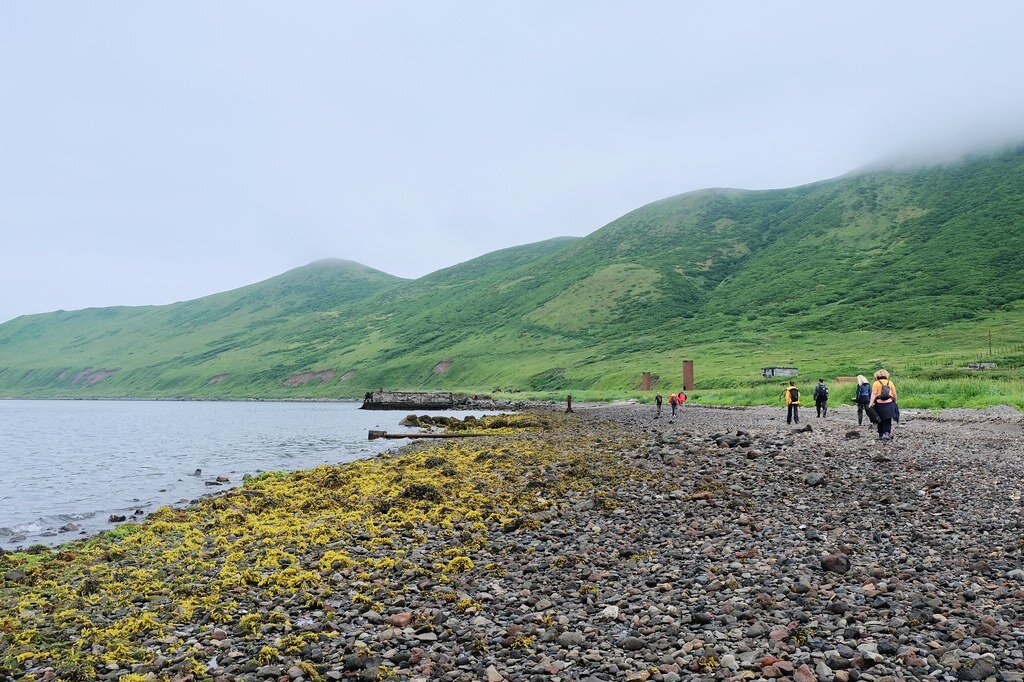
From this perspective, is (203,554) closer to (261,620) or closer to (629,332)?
(261,620)

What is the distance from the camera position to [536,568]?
12562 mm

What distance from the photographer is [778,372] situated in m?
95.8

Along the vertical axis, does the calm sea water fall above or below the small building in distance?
below

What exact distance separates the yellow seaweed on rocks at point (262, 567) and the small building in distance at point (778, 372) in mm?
77882

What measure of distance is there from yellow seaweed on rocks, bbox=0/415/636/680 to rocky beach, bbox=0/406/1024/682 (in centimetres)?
6

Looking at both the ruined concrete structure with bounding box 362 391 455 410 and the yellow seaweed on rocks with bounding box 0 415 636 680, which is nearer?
the yellow seaweed on rocks with bounding box 0 415 636 680

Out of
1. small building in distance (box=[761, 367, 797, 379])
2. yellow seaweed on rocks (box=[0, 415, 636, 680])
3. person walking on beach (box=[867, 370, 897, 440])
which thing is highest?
small building in distance (box=[761, 367, 797, 379])

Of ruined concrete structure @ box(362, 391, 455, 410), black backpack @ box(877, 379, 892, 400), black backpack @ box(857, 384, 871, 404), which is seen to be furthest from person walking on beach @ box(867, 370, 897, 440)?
ruined concrete structure @ box(362, 391, 455, 410)

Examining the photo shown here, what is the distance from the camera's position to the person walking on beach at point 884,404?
27.5 meters

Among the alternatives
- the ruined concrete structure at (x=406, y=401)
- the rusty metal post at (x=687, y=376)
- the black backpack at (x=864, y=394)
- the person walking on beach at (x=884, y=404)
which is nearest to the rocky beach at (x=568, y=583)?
the person walking on beach at (x=884, y=404)

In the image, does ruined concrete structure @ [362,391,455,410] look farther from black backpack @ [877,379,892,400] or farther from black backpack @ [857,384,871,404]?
black backpack @ [877,379,892,400]

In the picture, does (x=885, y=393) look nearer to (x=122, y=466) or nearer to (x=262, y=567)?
(x=262, y=567)

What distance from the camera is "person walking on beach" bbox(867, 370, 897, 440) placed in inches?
1081

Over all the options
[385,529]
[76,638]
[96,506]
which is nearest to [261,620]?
[76,638]
